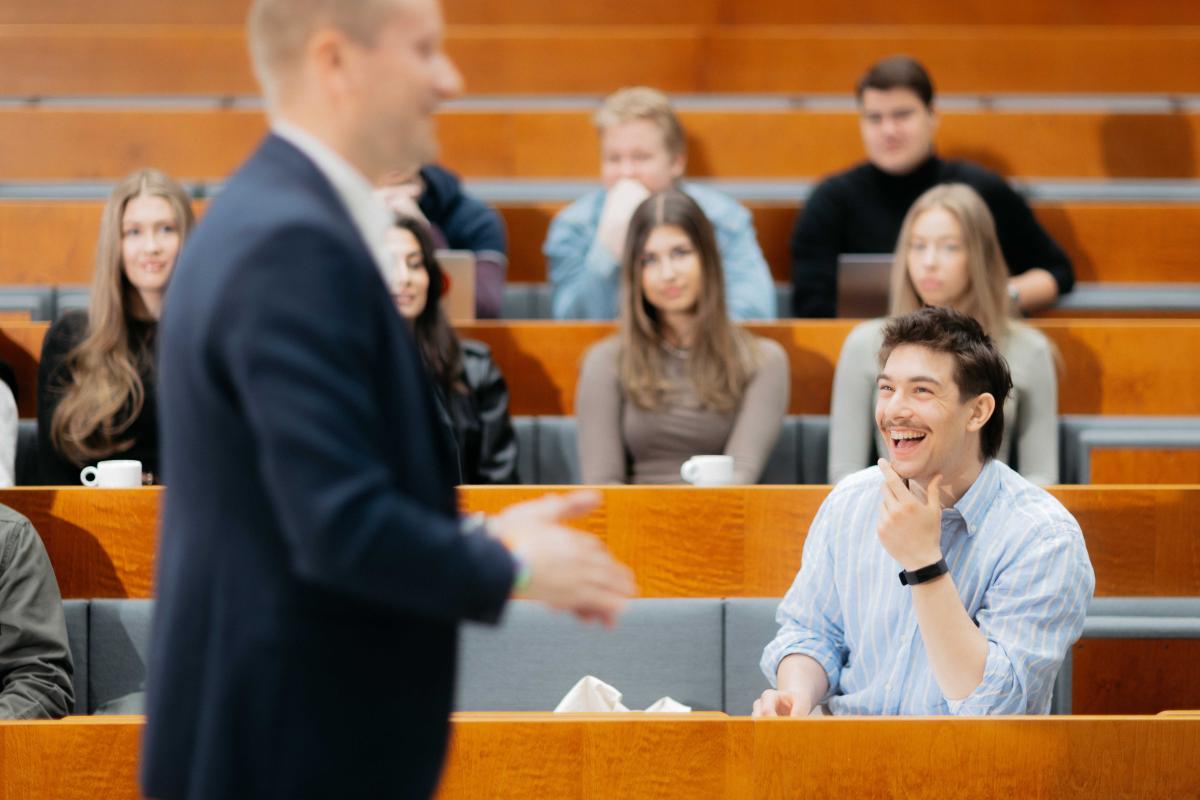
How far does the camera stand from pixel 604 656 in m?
1.07

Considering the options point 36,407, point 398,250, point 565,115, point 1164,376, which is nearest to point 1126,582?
point 1164,376

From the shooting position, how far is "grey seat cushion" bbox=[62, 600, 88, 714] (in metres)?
1.07

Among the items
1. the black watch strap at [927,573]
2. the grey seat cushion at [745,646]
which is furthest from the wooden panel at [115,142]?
the black watch strap at [927,573]

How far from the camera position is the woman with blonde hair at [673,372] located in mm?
1360

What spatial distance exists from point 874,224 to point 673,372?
379 mm

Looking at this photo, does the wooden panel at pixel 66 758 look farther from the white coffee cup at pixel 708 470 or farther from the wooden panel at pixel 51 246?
the wooden panel at pixel 51 246

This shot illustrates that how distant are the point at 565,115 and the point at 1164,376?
2.61ft

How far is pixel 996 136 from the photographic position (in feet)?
6.26

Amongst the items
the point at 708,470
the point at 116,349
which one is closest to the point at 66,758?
the point at 708,470

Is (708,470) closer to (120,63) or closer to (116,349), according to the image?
(116,349)

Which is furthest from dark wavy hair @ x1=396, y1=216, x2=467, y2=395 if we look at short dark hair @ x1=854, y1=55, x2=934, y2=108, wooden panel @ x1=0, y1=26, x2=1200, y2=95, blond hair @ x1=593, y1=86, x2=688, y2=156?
wooden panel @ x1=0, y1=26, x2=1200, y2=95

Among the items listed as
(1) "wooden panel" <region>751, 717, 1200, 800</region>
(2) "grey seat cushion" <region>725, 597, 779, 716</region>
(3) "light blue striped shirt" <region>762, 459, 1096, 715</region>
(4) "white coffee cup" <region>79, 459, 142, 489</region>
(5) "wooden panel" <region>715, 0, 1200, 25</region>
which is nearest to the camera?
(1) "wooden panel" <region>751, 717, 1200, 800</region>

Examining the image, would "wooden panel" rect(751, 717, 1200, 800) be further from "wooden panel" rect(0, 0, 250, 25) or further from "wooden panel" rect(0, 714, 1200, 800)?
"wooden panel" rect(0, 0, 250, 25)

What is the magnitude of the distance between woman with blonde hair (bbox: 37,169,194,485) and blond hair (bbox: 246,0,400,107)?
87 cm
